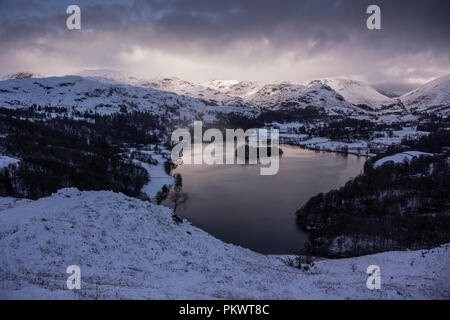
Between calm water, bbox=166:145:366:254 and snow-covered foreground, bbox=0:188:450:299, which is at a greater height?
snow-covered foreground, bbox=0:188:450:299

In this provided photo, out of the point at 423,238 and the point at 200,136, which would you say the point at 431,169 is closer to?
the point at 423,238

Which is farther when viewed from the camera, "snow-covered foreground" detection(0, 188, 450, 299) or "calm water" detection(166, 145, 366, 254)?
"calm water" detection(166, 145, 366, 254)

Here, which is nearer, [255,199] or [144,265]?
[144,265]

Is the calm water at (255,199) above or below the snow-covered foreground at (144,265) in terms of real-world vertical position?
below

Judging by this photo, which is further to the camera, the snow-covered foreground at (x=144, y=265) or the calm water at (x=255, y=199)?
the calm water at (x=255, y=199)

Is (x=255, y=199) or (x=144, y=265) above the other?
(x=144, y=265)
